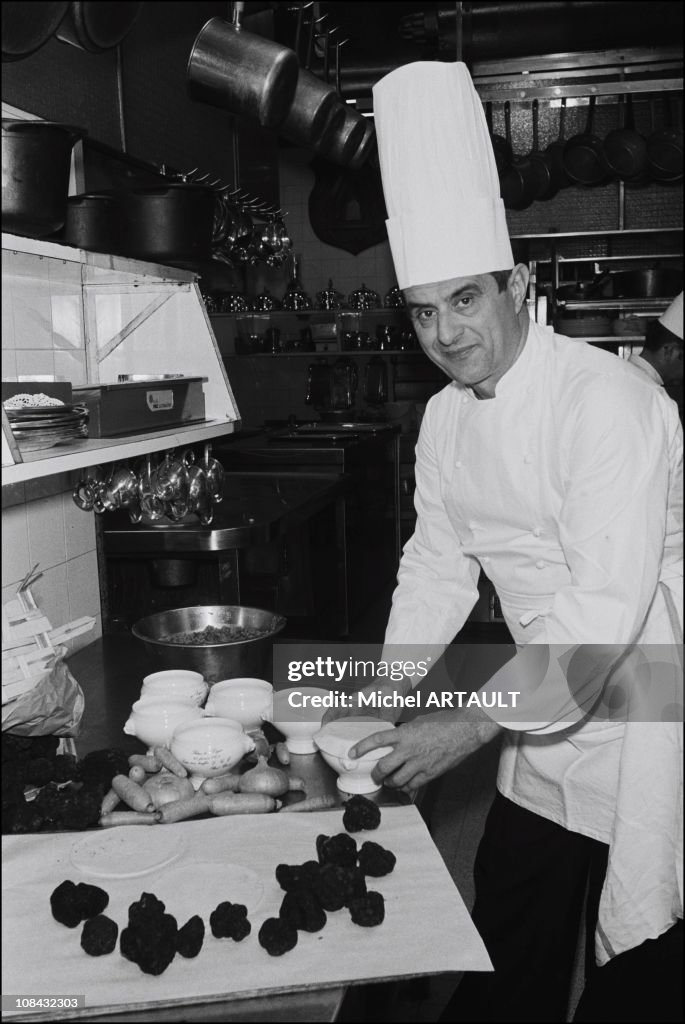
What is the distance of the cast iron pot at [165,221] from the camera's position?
2363 millimetres

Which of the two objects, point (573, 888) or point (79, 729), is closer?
point (573, 888)

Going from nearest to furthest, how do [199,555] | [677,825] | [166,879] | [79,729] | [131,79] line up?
[166,879] → [677,825] → [79,729] → [199,555] → [131,79]

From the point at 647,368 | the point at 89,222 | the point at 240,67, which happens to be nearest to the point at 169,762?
the point at 89,222

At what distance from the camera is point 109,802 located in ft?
5.29

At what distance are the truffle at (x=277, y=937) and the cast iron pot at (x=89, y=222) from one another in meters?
1.64

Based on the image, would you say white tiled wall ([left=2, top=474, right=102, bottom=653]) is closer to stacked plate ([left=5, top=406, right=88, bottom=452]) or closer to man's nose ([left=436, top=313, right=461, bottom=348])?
stacked plate ([left=5, top=406, right=88, bottom=452])

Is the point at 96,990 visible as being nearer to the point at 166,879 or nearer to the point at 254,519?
the point at 166,879

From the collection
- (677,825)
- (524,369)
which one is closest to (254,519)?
(524,369)

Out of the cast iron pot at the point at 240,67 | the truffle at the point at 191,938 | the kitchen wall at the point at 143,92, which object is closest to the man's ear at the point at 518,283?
the truffle at the point at 191,938

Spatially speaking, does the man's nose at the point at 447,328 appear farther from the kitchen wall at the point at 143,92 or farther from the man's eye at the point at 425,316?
the kitchen wall at the point at 143,92

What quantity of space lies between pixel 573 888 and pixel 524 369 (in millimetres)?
949

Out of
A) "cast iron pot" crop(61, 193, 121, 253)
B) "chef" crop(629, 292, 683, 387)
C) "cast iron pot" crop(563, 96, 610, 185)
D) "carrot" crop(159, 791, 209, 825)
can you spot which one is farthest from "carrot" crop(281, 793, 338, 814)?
"cast iron pot" crop(563, 96, 610, 185)

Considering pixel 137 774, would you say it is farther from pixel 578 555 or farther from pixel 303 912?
pixel 578 555

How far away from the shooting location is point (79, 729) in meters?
1.94
